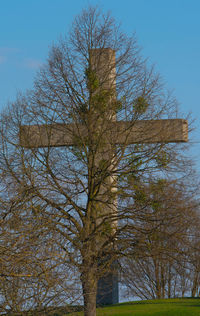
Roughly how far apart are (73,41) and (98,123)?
301 cm

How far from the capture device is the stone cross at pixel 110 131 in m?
15.9

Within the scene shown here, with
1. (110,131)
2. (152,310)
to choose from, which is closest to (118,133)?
(110,131)

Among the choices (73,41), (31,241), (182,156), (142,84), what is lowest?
(31,241)

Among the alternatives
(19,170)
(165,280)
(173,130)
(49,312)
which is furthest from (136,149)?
(165,280)

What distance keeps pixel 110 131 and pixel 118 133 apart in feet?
0.80

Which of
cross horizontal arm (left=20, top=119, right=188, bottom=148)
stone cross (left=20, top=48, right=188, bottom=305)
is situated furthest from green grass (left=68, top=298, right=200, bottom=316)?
cross horizontal arm (left=20, top=119, right=188, bottom=148)

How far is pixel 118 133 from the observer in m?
15.8

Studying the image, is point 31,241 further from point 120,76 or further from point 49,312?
point 120,76

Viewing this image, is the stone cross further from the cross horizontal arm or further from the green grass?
the green grass

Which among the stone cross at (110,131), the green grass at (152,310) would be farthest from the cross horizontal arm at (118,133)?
the green grass at (152,310)

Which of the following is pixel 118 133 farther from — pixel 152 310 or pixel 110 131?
pixel 152 310

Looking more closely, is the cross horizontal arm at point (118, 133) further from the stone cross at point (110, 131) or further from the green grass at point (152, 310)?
the green grass at point (152, 310)

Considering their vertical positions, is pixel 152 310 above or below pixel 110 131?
below

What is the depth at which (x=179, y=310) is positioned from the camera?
642 inches
